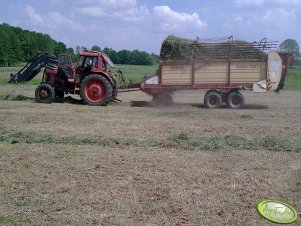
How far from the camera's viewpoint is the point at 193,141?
8.66 meters

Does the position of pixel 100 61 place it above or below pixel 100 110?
above

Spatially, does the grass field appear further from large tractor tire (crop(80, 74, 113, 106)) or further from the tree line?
the tree line

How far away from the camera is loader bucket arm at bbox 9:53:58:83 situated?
1697cm

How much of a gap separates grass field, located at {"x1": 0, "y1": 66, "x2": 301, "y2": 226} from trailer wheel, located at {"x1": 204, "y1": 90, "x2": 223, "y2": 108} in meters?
4.11

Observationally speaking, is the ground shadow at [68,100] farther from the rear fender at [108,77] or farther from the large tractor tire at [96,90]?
the rear fender at [108,77]

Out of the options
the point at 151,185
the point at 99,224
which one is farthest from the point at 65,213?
the point at 151,185

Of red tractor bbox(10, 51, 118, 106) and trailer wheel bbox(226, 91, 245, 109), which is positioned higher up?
red tractor bbox(10, 51, 118, 106)

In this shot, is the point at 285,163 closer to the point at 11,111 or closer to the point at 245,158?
the point at 245,158

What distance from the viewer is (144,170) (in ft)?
22.0

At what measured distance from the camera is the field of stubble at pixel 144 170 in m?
5.12

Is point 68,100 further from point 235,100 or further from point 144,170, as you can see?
point 144,170

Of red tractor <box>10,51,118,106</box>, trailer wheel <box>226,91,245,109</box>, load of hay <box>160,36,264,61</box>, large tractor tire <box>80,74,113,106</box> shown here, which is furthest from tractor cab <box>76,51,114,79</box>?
trailer wheel <box>226,91,245,109</box>

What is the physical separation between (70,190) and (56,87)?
1103cm

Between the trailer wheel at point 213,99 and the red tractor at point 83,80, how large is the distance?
3.31 meters
